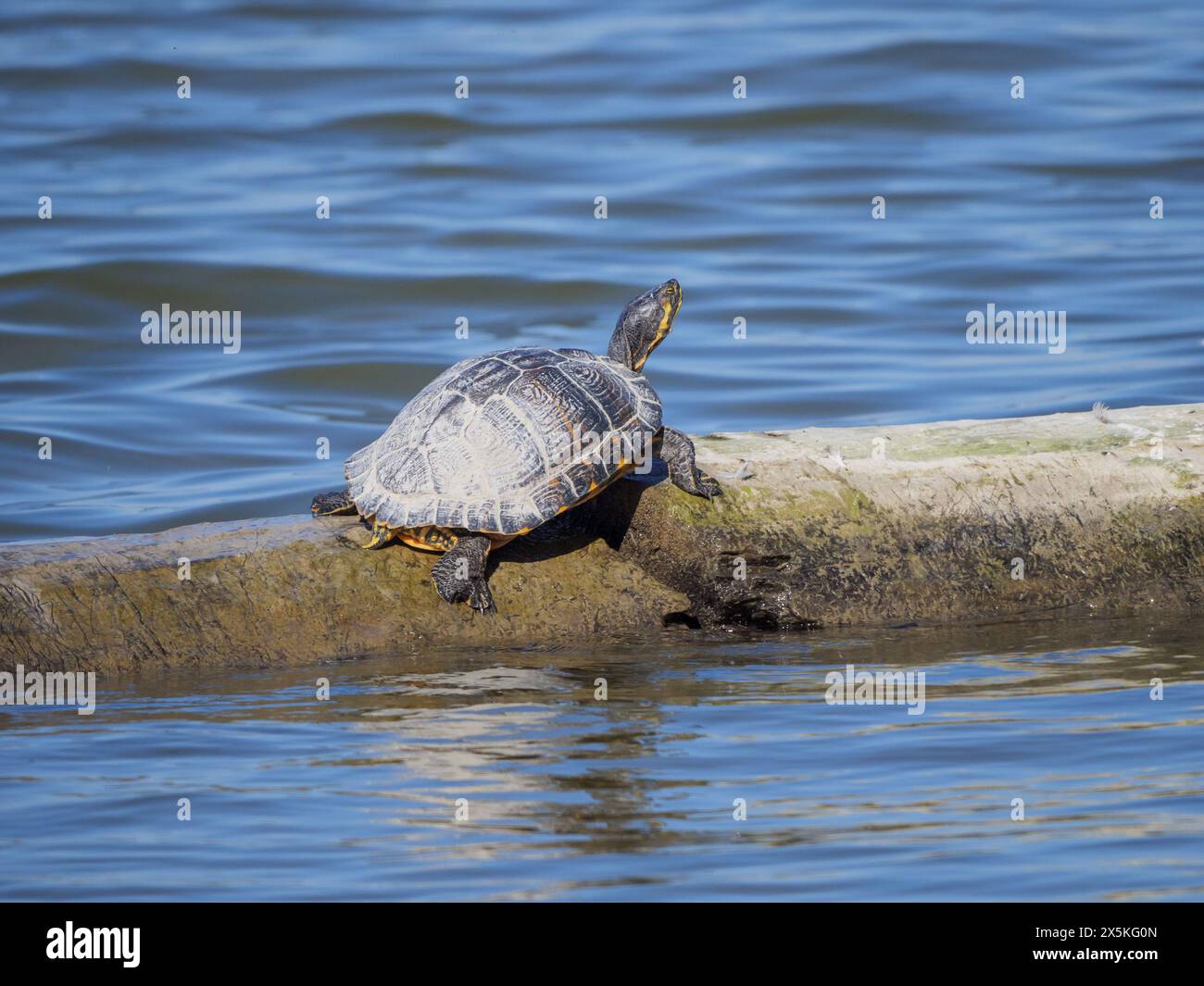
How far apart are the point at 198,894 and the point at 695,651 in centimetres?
250

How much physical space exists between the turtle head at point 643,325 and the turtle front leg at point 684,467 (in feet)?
3.29

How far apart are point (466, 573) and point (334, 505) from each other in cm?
70

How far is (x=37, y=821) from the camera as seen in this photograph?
14.4 ft

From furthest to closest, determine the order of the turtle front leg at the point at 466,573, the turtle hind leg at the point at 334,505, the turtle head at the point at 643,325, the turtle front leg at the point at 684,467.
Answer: the turtle head at the point at 643,325
the turtle hind leg at the point at 334,505
the turtle front leg at the point at 684,467
the turtle front leg at the point at 466,573

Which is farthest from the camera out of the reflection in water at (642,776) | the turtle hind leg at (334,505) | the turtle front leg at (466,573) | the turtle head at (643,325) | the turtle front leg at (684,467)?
the turtle head at (643,325)

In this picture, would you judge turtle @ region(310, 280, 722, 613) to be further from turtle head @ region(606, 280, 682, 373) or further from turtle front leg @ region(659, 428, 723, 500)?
turtle head @ region(606, 280, 682, 373)

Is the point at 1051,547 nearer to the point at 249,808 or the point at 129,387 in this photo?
the point at 249,808

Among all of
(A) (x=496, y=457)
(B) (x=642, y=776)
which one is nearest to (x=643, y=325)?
(A) (x=496, y=457)

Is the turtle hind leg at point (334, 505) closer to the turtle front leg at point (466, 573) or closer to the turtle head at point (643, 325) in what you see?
the turtle front leg at point (466, 573)

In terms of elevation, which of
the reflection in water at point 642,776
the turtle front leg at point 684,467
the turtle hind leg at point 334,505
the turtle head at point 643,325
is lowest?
the reflection in water at point 642,776

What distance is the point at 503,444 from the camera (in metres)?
5.94

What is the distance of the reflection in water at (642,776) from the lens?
3961mm

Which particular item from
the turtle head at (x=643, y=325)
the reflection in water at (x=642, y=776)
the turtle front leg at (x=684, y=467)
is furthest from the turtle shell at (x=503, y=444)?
the turtle head at (x=643, y=325)

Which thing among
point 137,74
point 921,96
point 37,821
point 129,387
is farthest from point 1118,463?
point 137,74
